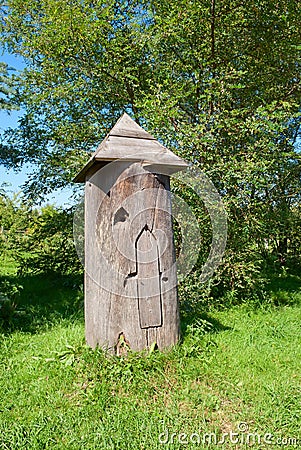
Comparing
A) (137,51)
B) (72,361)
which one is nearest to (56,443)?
(72,361)

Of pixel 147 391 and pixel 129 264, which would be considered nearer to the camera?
pixel 147 391

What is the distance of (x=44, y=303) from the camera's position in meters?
5.62

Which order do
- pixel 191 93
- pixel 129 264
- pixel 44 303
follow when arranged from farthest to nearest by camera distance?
pixel 191 93 → pixel 44 303 → pixel 129 264

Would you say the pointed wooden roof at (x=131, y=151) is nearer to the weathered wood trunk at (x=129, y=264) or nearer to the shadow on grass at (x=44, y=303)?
the weathered wood trunk at (x=129, y=264)

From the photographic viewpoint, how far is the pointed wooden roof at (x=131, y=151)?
3.13 meters

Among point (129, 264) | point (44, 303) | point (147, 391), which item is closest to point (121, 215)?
point (129, 264)

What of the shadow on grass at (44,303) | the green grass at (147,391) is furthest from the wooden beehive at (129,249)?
the shadow on grass at (44,303)

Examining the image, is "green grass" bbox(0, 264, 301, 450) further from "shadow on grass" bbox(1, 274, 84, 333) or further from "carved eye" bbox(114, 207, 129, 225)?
"carved eye" bbox(114, 207, 129, 225)

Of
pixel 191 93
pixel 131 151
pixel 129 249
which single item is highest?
pixel 191 93

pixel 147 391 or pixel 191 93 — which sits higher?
pixel 191 93

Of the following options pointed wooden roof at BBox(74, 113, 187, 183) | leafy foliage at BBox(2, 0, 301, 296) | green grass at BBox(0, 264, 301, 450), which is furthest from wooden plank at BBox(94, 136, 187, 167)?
leafy foliage at BBox(2, 0, 301, 296)

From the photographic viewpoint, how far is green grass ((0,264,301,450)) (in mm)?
2342

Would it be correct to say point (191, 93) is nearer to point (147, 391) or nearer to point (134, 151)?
point (134, 151)

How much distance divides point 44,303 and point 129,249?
2.98m
